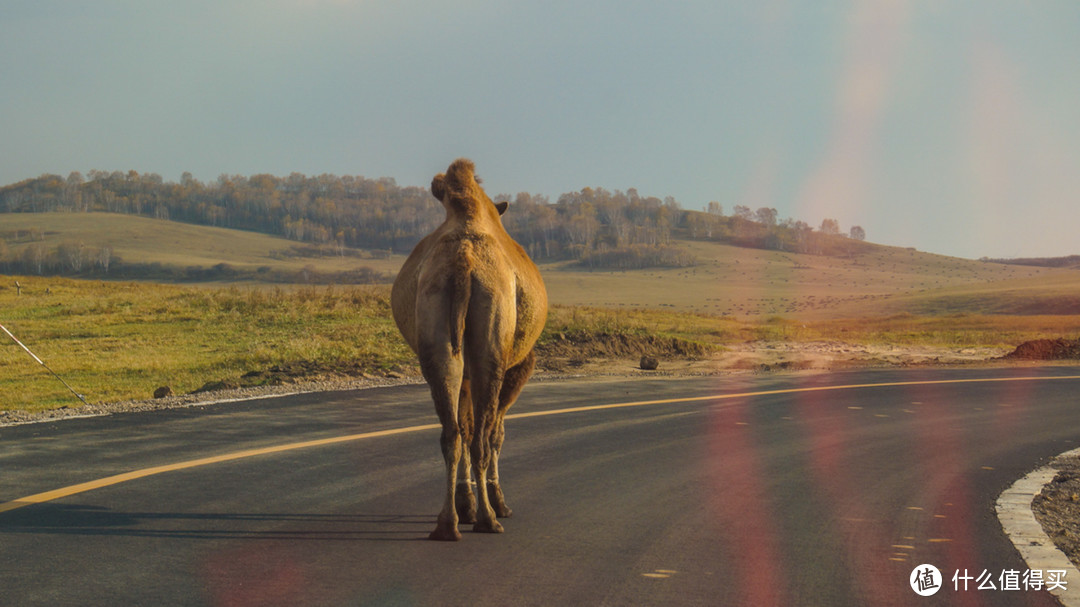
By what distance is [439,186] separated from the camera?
23.5 ft

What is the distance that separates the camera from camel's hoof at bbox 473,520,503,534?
6496 millimetres

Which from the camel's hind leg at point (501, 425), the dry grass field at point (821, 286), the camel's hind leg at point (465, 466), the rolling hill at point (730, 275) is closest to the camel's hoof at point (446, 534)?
the camel's hind leg at point (465, 466)

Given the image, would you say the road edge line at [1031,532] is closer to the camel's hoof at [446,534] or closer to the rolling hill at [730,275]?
the camel's hoof at [446,534]

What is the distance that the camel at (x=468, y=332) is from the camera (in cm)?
612

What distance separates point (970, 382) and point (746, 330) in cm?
2356

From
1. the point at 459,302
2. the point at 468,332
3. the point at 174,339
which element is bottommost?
the point at 174,339

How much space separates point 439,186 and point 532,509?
105 inches

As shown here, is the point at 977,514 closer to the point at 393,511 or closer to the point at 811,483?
the point at 811,483

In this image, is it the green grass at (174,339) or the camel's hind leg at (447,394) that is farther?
the green grass at (174,339)

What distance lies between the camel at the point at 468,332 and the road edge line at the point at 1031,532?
3.58 m

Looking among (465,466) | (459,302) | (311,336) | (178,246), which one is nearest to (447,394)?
(459,302)

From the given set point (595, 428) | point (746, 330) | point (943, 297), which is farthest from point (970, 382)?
point (943, 297)

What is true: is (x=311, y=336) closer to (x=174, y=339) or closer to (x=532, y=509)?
(x=174, y=339)

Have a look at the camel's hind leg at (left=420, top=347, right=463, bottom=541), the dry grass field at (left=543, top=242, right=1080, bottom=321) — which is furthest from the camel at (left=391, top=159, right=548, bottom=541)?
the dry grass field at (left=543, top=242, right=1080, bottom=321)
